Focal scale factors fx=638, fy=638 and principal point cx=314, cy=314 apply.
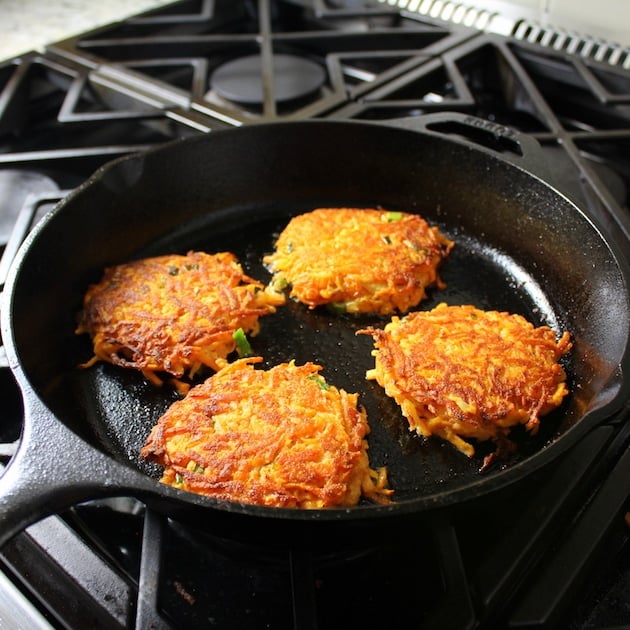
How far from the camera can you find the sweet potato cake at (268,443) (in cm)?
141

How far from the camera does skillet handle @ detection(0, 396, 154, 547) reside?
3.44 ft

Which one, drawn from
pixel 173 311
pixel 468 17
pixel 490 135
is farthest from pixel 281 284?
pixel 468 17

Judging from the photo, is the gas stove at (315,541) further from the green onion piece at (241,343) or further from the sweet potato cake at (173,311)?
the green onion piece at (241,343)

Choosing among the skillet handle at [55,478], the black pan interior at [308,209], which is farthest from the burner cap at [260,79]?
the skillet handle at [55,478]

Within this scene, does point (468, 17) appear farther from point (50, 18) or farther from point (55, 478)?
point (55, 478)

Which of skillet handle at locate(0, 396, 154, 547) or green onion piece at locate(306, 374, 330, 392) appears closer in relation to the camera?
skillet handle at locate(0, 396, 154, 547)

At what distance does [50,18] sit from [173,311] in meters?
2.70

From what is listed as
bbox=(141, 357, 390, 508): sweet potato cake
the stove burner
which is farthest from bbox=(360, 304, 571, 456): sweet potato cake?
the stove burner

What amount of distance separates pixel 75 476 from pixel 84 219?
1070mm

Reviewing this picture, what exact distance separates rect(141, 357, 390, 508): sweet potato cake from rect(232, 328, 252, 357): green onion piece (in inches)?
6.2

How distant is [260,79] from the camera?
9.09ft

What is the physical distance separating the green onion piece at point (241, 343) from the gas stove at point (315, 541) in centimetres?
54

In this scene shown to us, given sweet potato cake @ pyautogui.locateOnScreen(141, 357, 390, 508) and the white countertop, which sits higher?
the white countertop

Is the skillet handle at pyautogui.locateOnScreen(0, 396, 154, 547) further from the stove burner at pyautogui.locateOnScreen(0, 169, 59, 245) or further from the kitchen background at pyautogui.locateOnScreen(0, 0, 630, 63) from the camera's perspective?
the kitchen background at pyautogui.locateOnScreen(0, 0, 630, 63)
